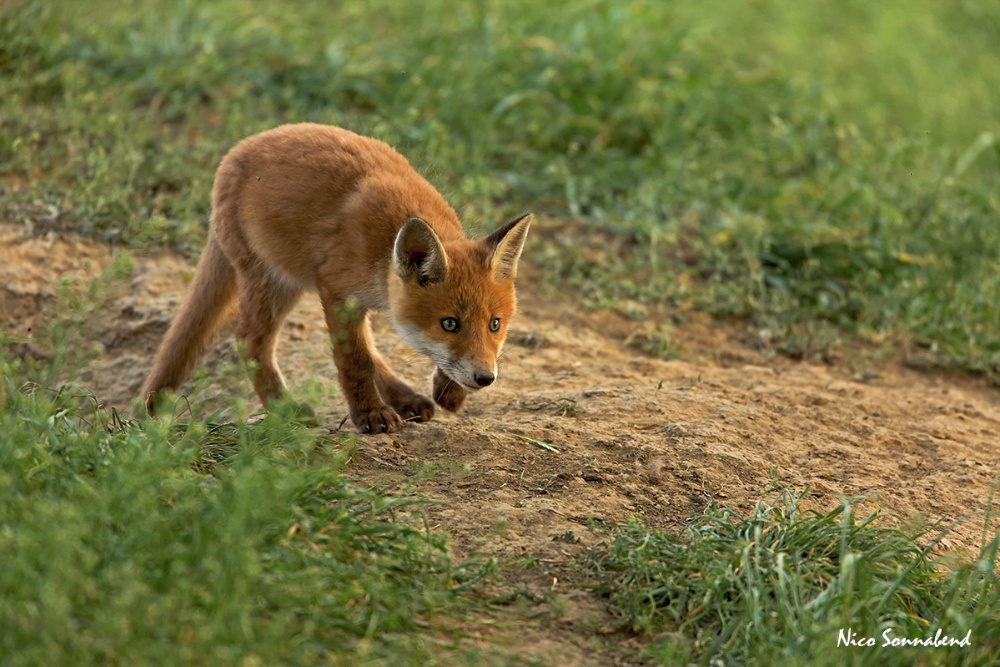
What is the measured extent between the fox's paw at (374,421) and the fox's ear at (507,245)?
768 mm

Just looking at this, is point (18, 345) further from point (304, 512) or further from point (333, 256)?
point (304, 512)

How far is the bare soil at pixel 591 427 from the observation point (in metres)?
3.75

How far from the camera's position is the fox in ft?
14.5

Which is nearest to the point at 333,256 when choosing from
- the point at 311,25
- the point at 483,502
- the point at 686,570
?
the point at 483,502

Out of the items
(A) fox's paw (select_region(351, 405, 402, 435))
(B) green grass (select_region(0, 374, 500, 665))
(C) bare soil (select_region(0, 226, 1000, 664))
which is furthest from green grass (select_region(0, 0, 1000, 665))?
(A) fox's paw (select_region(351, 405, 402, 435))

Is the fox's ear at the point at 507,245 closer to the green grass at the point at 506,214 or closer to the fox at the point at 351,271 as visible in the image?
the fox at the point at 351,271

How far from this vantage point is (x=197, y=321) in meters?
5.10

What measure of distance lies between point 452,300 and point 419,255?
0.23 m

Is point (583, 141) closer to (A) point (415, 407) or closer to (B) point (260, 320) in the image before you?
(A) point (415, 407)

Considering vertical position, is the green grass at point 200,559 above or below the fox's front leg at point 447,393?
above

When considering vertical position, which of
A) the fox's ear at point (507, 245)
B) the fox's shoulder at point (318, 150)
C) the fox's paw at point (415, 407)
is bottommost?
the fox's paw at point (415, 407)

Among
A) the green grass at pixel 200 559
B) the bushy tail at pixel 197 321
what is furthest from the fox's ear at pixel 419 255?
the bushy tail at pixel 197 321

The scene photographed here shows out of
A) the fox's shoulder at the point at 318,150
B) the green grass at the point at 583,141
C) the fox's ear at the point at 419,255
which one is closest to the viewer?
the fox's ear at the point at 419,255

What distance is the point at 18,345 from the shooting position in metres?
5.61
